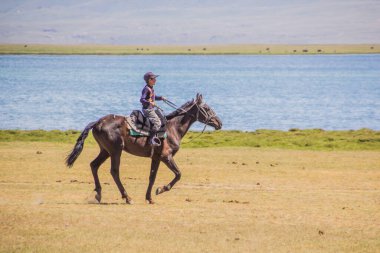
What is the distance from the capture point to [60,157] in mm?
26609

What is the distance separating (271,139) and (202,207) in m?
15.7

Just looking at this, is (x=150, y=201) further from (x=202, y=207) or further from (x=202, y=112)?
(x=202, y=112)

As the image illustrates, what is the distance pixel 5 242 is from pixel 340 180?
11.2 m

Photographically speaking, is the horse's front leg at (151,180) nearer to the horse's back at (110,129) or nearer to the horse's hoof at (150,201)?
the horse's hoof at (150,201)

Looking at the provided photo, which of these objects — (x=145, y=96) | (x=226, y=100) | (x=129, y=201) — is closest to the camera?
(x=145, y=96)

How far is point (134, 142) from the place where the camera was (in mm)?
17781

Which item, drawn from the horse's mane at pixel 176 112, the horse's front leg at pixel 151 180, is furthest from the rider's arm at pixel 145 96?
the horse's front leg at pixel 151 180

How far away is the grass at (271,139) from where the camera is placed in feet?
102

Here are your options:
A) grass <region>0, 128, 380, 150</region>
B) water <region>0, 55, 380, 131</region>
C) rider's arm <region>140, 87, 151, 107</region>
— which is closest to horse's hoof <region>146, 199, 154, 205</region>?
rider's arm <region>140, 87, 151, 107</region>

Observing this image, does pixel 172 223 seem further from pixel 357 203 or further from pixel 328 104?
pixel 328 104

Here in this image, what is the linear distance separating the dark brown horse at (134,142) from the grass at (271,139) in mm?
10971

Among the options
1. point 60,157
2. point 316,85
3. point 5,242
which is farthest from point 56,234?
point 316,85

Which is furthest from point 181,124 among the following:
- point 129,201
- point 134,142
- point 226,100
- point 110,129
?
point 226,100

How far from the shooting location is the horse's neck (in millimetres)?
18406
